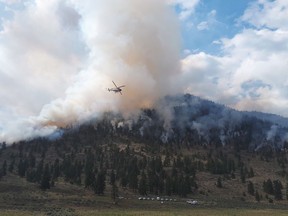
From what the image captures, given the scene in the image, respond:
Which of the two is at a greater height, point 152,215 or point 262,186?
point 262,186

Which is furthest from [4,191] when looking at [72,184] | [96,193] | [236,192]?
[236,192]

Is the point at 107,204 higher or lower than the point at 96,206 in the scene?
higher

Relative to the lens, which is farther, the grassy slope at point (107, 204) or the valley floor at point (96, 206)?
the valley floor at point (96, 206)

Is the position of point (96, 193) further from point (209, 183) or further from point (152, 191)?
point (209, 183)

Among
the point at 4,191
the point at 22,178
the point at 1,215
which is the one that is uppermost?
the point at 22,178

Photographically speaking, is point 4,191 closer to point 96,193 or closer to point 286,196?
point 96,193

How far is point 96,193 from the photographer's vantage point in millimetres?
140500

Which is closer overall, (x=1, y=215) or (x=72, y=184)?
(x=1, y=215)

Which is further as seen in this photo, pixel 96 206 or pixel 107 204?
pixel 107 204

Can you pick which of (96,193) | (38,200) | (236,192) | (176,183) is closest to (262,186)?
(236,192)

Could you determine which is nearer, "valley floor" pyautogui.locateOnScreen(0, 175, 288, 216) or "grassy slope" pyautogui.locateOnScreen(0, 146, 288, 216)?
"grassy slope" pyautogui.locateOnScreen(0, 146, 288, 216)

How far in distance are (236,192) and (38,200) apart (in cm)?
10640

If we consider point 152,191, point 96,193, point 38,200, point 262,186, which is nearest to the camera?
point 38,200

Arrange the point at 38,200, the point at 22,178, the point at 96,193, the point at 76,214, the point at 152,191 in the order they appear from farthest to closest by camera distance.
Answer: the point at 22,178 < the point at 152,191 < the point at 96,193 < the point at 38,200 < the point at 76,214
